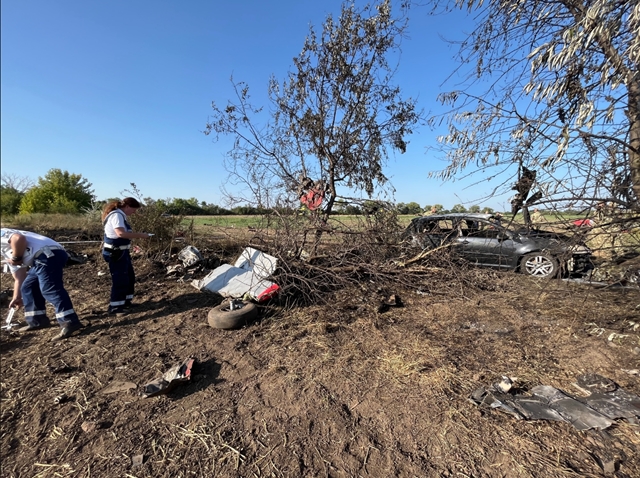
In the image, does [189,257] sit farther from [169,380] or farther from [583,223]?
[583,223]

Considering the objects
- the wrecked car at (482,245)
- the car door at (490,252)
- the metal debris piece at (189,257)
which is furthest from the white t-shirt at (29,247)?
the car door at (490,252)

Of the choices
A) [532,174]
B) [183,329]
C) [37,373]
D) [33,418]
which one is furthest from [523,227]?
[37,373]

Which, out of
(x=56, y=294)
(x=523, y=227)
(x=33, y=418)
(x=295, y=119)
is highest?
(x=295, y=119)

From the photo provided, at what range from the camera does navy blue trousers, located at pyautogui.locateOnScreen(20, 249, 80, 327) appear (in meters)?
3.68

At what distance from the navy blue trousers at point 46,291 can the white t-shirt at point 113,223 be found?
558 mm

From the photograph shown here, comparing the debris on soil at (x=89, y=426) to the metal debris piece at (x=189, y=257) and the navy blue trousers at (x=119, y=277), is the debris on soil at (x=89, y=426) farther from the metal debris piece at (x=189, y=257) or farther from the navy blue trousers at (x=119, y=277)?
the metal debris piece at (x=189, y=257)

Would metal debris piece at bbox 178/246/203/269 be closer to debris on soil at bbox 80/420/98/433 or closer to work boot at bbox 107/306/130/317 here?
work boot at bbox 107/306/130/317

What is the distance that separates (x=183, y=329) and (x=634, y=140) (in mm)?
5447

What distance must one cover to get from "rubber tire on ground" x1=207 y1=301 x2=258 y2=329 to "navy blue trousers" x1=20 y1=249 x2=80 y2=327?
1.60 meters

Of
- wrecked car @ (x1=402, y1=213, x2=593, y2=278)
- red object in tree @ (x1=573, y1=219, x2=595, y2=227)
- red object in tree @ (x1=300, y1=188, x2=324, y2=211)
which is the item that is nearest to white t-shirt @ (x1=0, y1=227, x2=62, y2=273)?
red object in tree @ (x1=300, y1=188, x2=324, y2=211)

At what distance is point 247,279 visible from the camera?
4988 millimetres

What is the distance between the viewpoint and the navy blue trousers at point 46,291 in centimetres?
368

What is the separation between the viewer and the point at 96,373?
10.0 feet

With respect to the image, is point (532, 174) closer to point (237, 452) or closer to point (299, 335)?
point (299, 335)
